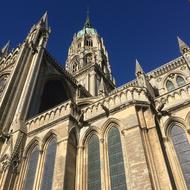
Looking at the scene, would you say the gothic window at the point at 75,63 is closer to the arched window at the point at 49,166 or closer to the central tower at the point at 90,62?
the central tower at the point at 90,62

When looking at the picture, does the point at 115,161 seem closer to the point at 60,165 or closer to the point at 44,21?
the point at 60,165

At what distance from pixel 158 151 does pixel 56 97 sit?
14.1m

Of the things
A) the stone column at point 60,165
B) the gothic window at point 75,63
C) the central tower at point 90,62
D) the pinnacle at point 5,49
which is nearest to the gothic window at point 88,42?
the central tower at point 90,62

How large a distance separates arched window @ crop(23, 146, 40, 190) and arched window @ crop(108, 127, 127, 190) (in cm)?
391

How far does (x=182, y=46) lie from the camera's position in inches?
903

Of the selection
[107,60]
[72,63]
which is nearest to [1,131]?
[72,63]

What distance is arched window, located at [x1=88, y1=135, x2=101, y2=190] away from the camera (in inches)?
401

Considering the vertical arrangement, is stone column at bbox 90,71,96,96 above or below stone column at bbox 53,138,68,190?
above

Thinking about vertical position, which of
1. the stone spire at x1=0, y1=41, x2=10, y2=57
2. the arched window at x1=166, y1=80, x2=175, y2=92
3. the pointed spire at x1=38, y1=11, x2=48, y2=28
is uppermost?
the stone spire at x1=0, y1=41, x2=10, y2=57

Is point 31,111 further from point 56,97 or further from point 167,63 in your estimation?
point 167,63

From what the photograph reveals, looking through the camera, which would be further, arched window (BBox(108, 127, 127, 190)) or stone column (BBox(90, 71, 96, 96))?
stone column (BBox(90, 71, 96, 96))

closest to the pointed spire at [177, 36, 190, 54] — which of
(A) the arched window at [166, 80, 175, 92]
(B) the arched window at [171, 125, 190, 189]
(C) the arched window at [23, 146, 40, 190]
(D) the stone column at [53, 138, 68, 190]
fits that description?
(A) the arched window at [166, 80, 175, 92]

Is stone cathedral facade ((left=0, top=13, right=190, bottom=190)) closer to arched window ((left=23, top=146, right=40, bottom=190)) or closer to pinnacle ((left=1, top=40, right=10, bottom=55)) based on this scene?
arched window ((left=23, top=146, right=40, bottom=190))

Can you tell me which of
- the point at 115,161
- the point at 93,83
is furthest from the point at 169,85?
the point at 115,161
